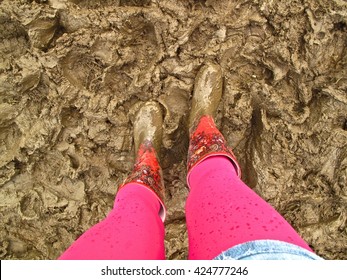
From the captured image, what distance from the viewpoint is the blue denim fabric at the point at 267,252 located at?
67 cm

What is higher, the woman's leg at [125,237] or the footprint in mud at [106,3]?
the footprint in mud at [106,3]

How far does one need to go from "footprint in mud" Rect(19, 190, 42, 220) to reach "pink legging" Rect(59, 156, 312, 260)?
576 mm

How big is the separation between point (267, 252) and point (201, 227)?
196mm

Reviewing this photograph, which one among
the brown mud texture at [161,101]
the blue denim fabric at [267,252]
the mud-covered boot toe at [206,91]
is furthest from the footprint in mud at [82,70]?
the blue denim fabric at [267,252]

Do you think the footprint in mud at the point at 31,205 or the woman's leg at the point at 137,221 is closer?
the woman's leg at the point at 137,221

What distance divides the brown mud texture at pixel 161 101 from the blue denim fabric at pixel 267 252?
2.17 ft

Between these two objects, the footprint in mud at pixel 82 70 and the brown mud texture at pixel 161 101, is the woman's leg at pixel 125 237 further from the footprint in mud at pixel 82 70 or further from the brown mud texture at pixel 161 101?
the footprint in mud at pixel 82 70

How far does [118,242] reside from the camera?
776 mm

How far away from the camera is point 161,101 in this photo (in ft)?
4.63

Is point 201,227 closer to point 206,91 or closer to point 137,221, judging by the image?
point 137,221

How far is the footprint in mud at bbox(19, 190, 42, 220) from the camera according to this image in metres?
1.41

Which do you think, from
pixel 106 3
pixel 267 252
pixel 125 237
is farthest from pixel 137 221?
pixel 106 3

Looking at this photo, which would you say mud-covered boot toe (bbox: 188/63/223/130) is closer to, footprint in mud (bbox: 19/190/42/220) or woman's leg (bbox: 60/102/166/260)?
woman's leg (bbox: 60/102/166/260)
